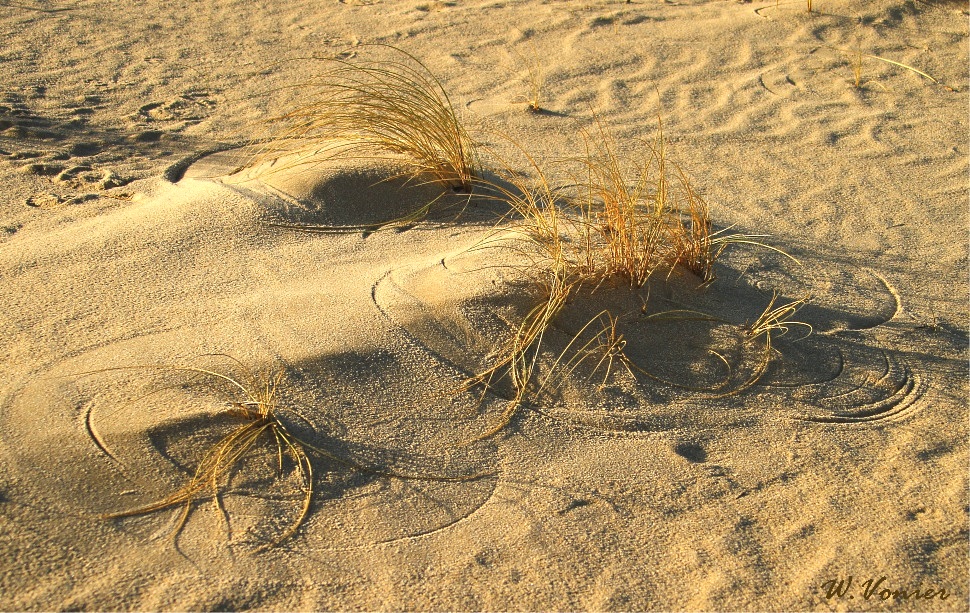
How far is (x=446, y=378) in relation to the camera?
7.46ft

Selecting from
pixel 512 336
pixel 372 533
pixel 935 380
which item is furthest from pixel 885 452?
pixel 372 533

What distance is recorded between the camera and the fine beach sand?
5.76 feet

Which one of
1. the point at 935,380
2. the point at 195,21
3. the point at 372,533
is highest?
the point at 195,21

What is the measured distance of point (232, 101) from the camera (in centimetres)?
428

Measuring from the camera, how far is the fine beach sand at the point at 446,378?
176cm

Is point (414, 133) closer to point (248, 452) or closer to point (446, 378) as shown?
point (446, 378)

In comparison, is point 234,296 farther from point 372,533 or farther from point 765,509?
point 765,509

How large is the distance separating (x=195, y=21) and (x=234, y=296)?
133 inches

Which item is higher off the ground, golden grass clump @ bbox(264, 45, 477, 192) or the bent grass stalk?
golden grass clump @ bbox(264, 45, 477, 192)

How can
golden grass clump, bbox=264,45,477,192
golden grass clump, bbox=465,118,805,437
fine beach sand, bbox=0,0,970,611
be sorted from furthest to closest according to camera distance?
1. golden grass clump, bbox=264,45,477,192
2. golden grass clump, bbox=465,118,805,437
3. fine beach sand, bbox=0,0,970,611
